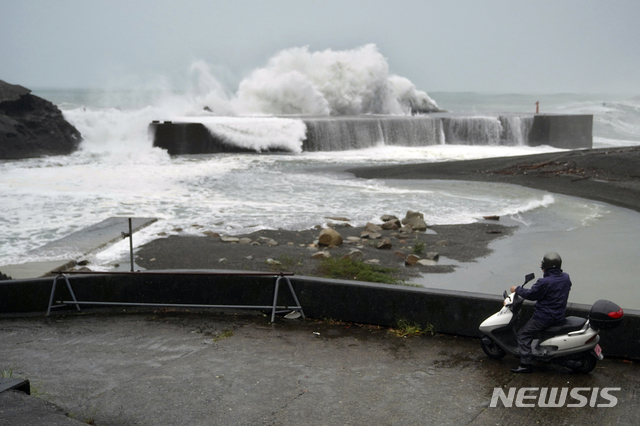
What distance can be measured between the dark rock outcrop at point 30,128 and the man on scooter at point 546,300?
24.6 meters

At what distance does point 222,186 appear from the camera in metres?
18.1

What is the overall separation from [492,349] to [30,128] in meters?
26.5

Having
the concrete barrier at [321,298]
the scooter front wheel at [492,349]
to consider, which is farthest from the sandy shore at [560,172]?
the scooter front wheel at [492,349]

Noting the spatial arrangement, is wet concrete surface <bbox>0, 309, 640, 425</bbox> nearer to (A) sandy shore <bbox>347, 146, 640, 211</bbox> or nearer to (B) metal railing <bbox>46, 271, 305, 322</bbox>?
(B) metal railing <bbox>46, 271, 305, 322</bbox>

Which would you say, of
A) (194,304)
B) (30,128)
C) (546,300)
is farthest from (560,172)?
(30,128)

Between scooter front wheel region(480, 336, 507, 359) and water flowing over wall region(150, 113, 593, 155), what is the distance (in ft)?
78.8

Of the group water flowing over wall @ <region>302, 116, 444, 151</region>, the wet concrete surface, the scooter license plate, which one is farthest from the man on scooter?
water flowing over wall @ <region>302, 116, 444, 151</region>

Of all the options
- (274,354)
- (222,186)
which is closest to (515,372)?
(274,354)

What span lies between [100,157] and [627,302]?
2270 centimetres

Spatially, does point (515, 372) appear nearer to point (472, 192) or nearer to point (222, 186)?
point (472, 192)

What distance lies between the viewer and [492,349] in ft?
16.3

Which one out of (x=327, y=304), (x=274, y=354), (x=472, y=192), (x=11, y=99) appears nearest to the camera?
(x=274, y=354)

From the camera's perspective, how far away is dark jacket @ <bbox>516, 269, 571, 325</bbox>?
4.58 metres

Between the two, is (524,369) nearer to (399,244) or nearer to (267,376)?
(267,376)
